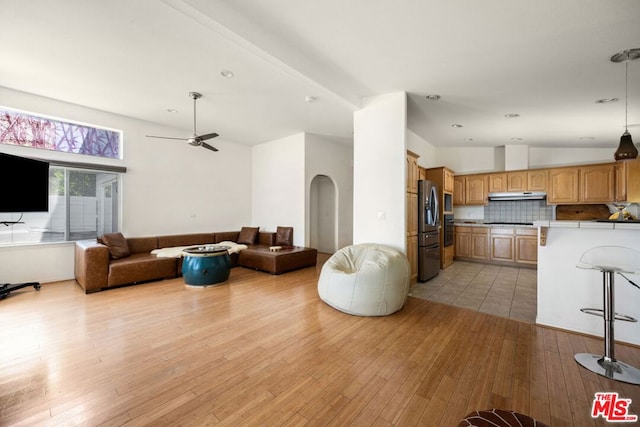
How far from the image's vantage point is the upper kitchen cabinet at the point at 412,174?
4232 millimetres

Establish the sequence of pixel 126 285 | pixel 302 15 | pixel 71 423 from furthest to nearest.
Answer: pixel 126 285 → pixel 302 15 → pixel 71 423

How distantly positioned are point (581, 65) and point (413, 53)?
5.83 ft

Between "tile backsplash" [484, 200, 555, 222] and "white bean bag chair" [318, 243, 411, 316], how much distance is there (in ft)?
15.0

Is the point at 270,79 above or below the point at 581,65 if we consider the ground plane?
above

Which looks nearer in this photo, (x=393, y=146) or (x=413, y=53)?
(x=413, y=53)

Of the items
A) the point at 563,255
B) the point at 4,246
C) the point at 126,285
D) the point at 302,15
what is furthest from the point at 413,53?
the point at 4,246

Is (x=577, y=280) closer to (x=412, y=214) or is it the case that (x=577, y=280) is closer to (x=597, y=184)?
(x=412, y=214)

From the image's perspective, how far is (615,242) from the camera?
99.3 inches

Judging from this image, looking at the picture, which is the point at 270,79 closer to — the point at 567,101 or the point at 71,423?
the point at 71,423

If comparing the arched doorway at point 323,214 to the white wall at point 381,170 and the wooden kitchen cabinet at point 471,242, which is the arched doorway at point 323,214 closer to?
the wooden kitchen cabinet at point 471,242

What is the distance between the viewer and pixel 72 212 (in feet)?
15.7

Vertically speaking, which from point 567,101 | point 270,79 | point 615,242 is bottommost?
point 615,242

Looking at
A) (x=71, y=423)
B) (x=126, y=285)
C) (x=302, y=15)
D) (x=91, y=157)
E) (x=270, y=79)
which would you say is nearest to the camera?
(x=71, y=423)

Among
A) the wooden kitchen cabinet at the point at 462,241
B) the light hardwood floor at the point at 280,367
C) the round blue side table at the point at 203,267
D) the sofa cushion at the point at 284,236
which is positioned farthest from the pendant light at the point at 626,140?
the sofa cushion at the point at 284,236
